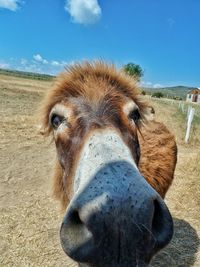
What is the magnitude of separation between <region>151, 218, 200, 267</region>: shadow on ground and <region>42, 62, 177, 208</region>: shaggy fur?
1.10 metres

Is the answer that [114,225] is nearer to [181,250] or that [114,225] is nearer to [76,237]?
[76,237]

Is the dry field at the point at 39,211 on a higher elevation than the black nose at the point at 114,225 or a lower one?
lower

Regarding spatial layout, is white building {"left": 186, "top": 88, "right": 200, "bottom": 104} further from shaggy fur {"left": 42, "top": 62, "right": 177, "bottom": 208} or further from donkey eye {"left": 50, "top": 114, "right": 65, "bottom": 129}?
donkey eye {"left": 50, "top": 114, "right": 65, "bottom": 129}

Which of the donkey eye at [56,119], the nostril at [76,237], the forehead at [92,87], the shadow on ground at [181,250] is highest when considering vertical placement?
the forehead at [92,87]

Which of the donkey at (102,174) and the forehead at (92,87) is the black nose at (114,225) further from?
the forehead at (92,87)

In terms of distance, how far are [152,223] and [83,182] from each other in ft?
1.59

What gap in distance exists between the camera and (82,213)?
1.73 m

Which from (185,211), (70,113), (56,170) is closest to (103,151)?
(70,113)

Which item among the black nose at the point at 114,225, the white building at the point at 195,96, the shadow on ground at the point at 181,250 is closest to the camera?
the black nose at the point at 114,225

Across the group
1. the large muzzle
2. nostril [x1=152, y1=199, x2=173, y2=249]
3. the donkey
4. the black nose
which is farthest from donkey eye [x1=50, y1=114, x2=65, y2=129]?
nostril [x1=152, y1=199, x2=173, y2=249]

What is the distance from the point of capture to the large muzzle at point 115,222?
170cm

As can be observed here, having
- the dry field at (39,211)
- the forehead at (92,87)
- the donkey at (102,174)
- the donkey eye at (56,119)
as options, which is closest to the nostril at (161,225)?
the donkey at (102,174)

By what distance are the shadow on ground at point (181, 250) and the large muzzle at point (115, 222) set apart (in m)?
2.82

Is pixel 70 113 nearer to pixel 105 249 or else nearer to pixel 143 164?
pixel 105 249
